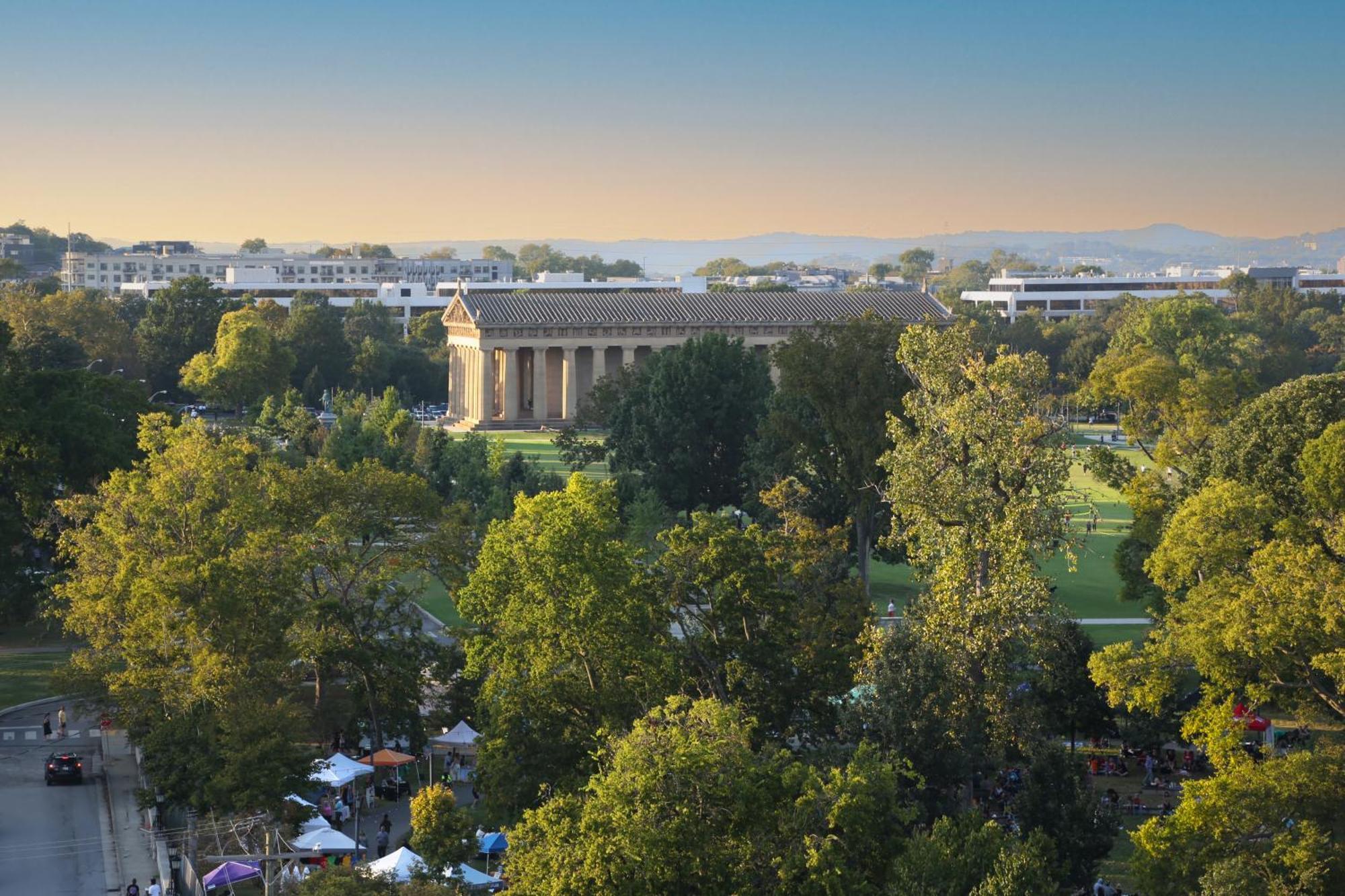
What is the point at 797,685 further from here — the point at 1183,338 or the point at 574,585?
the point at 1183,338

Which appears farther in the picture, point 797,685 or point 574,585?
point 797,685

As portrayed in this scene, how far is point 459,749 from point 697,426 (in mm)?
31327

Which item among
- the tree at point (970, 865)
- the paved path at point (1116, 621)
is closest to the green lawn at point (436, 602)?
the paved path at point (1116, 621)

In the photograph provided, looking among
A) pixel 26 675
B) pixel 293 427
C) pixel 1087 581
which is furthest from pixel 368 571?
pixel 293 427

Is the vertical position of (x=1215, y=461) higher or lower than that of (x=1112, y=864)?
higher

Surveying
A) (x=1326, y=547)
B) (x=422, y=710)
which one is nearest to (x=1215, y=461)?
(x=1326, y=547)

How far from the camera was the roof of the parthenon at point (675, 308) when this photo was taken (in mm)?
142625

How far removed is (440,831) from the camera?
1309 inches

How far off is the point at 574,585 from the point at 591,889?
9.58 m

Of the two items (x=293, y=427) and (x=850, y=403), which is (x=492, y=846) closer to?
(x=850, y=403)

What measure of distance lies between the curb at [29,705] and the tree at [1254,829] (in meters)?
33.7

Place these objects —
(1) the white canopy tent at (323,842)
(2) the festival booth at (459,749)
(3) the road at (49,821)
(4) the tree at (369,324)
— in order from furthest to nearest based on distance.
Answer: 1. (4) the tree at (369,324)
2. (2) the festival booth at (459,749)
3. (3) the road at (49,821)
4. (1) the white canopy tent at (323,842)

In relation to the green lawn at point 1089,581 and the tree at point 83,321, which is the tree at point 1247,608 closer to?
the green lawn at point 1089,581

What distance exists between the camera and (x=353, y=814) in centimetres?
4081
